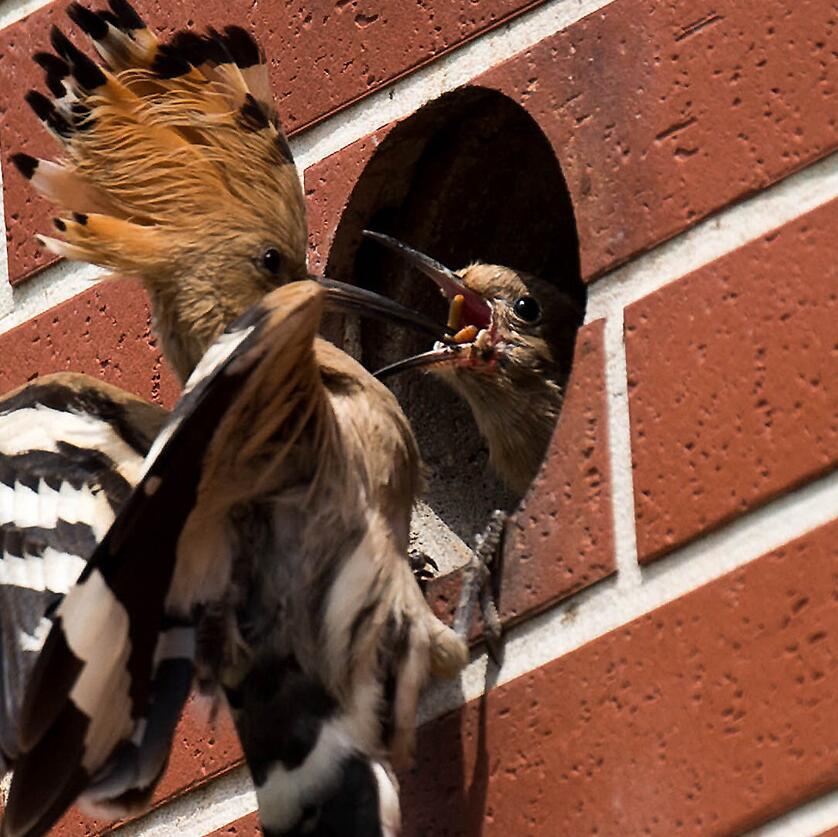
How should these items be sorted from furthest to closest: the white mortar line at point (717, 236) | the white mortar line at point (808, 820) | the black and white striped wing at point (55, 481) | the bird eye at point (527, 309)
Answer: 1. the bird eye at point (527, 309)
2. the black and white striped wing at point (55, 481)
3. the white mortar line at point (717, 236)
4. the white mortar line at point (808, 820)

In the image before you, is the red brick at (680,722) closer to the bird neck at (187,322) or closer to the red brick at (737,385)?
the red brick at (737,385)

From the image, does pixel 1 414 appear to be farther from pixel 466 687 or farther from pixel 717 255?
pixel 717 255

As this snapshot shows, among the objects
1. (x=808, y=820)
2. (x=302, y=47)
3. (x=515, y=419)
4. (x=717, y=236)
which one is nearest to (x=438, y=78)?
(x=302, y=47)

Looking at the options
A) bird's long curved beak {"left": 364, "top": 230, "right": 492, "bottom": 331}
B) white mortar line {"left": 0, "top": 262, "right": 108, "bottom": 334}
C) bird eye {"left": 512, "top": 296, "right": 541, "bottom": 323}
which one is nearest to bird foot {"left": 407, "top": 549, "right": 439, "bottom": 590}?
bird's long curved beak {"left": 364, "top": 230, "right": 492, "bottom": 331}

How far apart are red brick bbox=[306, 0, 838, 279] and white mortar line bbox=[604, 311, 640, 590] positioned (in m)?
0.08

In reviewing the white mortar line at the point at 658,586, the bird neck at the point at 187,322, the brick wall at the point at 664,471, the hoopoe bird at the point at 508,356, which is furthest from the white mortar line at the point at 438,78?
the white mortar line at the point at 658,586

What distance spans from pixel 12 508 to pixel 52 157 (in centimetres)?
46

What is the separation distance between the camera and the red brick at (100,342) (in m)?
2.86

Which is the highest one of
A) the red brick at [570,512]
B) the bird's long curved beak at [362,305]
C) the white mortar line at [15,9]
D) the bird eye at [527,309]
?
the white mortar line at [15,9]

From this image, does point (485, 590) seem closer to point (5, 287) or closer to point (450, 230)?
point (5, 287)

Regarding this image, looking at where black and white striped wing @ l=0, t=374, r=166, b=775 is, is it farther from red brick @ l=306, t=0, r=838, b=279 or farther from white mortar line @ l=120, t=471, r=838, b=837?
red brick @ l=306, t=0, r=838, b=279

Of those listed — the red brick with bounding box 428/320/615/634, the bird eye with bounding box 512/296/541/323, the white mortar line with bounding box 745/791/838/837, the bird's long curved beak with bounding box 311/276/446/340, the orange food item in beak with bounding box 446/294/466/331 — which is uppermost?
the bird's long curved beak with bounding box 311/276/446/340

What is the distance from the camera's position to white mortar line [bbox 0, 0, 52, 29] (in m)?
3.07

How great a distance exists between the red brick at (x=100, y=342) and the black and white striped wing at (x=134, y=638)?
0.50 m
